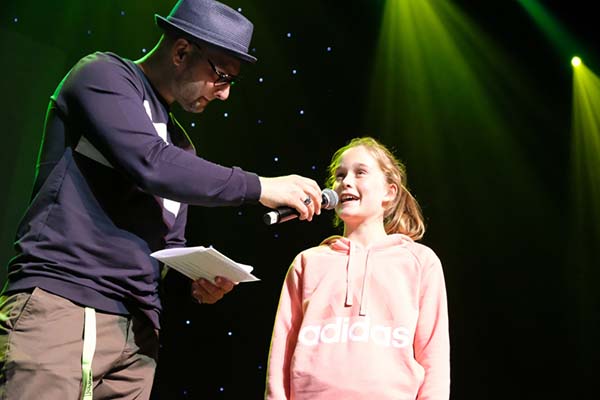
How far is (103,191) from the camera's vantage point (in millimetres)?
1439

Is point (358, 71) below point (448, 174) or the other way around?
the other way around

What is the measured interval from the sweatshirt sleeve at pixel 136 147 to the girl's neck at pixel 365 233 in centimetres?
53

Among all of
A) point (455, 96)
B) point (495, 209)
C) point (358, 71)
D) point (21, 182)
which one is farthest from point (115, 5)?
point (495, 209)

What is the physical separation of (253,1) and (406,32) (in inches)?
30.6

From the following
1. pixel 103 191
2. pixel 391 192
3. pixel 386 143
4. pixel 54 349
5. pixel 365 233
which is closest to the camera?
pixel 54 349

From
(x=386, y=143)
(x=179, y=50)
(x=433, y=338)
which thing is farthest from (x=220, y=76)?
(x=386, y=143)

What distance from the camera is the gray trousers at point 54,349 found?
1262 mm

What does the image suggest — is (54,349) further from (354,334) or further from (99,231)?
(354,334)

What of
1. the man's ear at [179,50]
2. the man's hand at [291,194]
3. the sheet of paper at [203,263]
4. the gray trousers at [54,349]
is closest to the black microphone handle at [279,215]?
the man's hand at [291,194]

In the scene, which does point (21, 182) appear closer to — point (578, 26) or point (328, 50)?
point (328, 50)

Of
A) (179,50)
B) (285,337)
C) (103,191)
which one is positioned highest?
(179,50)

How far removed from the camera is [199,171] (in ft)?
4.61

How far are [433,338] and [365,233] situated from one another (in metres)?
0.38

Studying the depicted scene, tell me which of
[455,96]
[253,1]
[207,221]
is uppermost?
[253,1]
